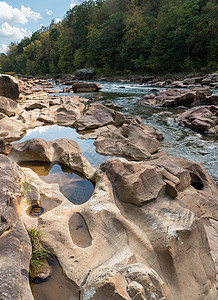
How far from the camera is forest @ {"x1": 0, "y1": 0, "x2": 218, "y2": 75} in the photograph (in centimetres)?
2595

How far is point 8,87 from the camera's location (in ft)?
27.0

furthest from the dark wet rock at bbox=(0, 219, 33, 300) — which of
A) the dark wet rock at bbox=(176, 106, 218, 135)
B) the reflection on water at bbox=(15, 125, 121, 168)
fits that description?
the dark wet rock at bbox=(176, 106, 218, 135)

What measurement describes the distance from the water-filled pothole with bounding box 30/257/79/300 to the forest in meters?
27.7

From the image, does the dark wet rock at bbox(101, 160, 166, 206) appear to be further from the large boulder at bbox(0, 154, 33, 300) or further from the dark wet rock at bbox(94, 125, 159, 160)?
the dark wet rock at bbox(94, 125, 159, 160)

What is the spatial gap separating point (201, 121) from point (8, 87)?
795 cm

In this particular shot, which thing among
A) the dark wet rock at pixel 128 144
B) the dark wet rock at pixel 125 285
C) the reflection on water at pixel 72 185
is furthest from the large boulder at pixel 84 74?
the dark wet rock at pixel 125 285

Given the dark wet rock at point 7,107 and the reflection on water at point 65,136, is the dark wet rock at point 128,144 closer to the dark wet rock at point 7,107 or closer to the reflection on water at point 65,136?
the reflection on water at point 65,136

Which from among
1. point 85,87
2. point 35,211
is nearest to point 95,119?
point 35,211

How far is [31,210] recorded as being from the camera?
7.52ft

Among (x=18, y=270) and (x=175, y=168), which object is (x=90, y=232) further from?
(x=175, y=168)

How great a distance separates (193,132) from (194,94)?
513 cm

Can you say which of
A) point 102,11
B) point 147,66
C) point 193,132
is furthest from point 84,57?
point 193,132

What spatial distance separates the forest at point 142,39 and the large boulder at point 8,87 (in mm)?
23628

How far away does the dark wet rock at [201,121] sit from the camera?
6660mm
